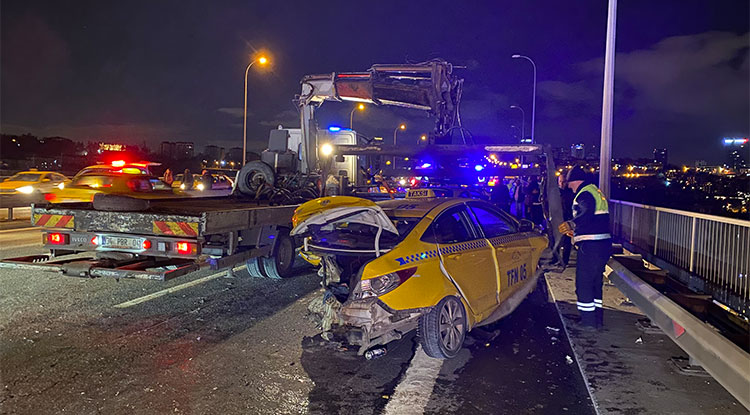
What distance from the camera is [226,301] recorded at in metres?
7.16

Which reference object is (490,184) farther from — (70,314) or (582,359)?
(70,314)

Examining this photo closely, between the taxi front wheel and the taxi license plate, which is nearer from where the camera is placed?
the taxi front wheel

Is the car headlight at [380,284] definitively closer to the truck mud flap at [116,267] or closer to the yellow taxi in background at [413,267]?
the yellow taxi in background at [413,267]

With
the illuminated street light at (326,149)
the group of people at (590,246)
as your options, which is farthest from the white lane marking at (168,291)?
the group of people at (590,246)

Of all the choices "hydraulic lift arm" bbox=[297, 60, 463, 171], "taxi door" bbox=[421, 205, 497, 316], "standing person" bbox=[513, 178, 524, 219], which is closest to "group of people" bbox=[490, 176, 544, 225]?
"standing person" bbox=[513, 178, 524, 219]

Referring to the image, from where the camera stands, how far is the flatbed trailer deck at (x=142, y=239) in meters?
6.32

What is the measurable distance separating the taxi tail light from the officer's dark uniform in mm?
2822

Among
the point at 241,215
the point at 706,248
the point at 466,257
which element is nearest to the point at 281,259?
the point at 241,215

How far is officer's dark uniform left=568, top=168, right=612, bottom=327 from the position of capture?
247 inches

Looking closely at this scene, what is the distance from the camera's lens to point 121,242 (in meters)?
6.60

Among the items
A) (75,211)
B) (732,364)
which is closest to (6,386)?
(75,211)

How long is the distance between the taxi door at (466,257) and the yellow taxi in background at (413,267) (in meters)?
0.01

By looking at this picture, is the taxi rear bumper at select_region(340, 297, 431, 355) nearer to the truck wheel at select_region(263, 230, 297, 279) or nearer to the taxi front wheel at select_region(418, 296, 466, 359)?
the taxi front wheel at select_region(418, 296, 466, 359)

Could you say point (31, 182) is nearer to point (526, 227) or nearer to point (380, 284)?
point (526, 227)
